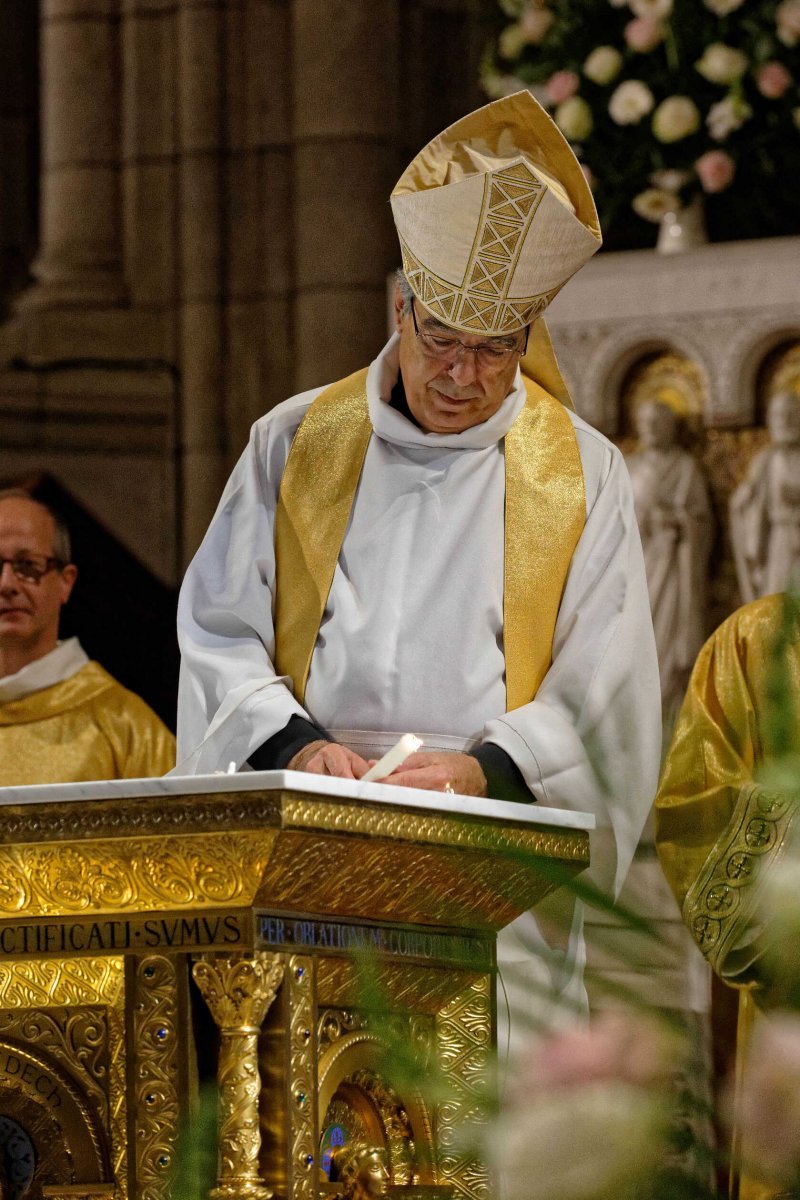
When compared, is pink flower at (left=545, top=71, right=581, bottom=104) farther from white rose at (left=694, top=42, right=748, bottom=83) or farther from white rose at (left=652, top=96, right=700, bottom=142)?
white rose at (left=694, top=42, right=748, bottom=83)

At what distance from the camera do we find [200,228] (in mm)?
7820

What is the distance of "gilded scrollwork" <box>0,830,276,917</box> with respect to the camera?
8.27 feet

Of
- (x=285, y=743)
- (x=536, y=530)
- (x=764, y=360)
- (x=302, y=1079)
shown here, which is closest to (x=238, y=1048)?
(x=302, y=1079)

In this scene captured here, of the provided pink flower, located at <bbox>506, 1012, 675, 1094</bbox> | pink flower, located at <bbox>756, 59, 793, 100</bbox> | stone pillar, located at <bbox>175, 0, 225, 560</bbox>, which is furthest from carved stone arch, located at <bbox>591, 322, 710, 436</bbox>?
pink flower, located at <bbox>506, 1012, 675, 1094</bbox>

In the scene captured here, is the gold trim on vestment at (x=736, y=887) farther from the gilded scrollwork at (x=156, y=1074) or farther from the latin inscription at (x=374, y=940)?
the gilded scrollwork at (x=156, y=1074)

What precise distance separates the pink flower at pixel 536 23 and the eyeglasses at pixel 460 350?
3349 mm

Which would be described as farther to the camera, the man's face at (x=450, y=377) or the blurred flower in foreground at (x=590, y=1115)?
the man's face at (x=450, y=377)

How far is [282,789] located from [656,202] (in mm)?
4279

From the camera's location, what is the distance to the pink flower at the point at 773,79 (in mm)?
6184

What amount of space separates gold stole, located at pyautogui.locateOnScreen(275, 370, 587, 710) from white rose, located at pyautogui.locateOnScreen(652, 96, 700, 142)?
276 centimetres

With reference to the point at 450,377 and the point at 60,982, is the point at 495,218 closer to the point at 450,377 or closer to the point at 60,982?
the point at 450,377

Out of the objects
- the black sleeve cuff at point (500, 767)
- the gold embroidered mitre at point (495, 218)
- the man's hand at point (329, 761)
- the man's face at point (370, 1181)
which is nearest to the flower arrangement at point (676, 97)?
the gold embroidered mitre at point (495, 218)

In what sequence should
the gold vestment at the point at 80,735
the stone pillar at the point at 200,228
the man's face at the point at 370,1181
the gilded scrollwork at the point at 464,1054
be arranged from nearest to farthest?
the man's face at the point at 370,1181 → the gilded scrollwork at the point at 464,1054 → the gold vestment at the point at 80,735 → the stone pillar at the point at 200,228

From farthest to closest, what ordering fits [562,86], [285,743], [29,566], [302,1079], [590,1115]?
[562,86] < [29,566] < [285,743] < [302,1079] < [590,1115]
